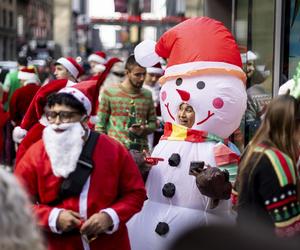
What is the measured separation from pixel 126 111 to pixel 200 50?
236cm

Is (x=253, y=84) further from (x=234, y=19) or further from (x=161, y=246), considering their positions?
(x=161, y=246)

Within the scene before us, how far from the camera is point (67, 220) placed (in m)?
3.98

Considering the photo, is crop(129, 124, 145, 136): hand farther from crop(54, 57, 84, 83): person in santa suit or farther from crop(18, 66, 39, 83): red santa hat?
→ crop(18, 66, 39, 83): red santa hat

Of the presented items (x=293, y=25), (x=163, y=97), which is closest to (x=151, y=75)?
(x=293, y=25)

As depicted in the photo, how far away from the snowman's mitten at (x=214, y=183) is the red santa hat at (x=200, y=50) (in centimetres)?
82

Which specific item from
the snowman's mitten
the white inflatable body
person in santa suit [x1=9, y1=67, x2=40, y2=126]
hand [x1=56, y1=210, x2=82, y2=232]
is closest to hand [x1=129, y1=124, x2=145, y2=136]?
the white inflatable body

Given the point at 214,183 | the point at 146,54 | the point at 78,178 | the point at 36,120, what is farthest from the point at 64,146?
the point at 36,120

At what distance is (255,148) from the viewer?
362 cm

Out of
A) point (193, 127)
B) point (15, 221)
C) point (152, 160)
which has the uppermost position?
point (15, 221)

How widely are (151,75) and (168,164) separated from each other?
17.6ft

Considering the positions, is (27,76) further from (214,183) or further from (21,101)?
(214,183)

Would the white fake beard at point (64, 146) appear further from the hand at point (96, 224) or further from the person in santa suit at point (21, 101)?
the person in santa suit at point (21, 101)

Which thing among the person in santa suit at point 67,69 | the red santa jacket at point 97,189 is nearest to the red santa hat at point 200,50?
the red santa jacket at point 97,189

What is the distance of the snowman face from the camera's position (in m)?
5.26
